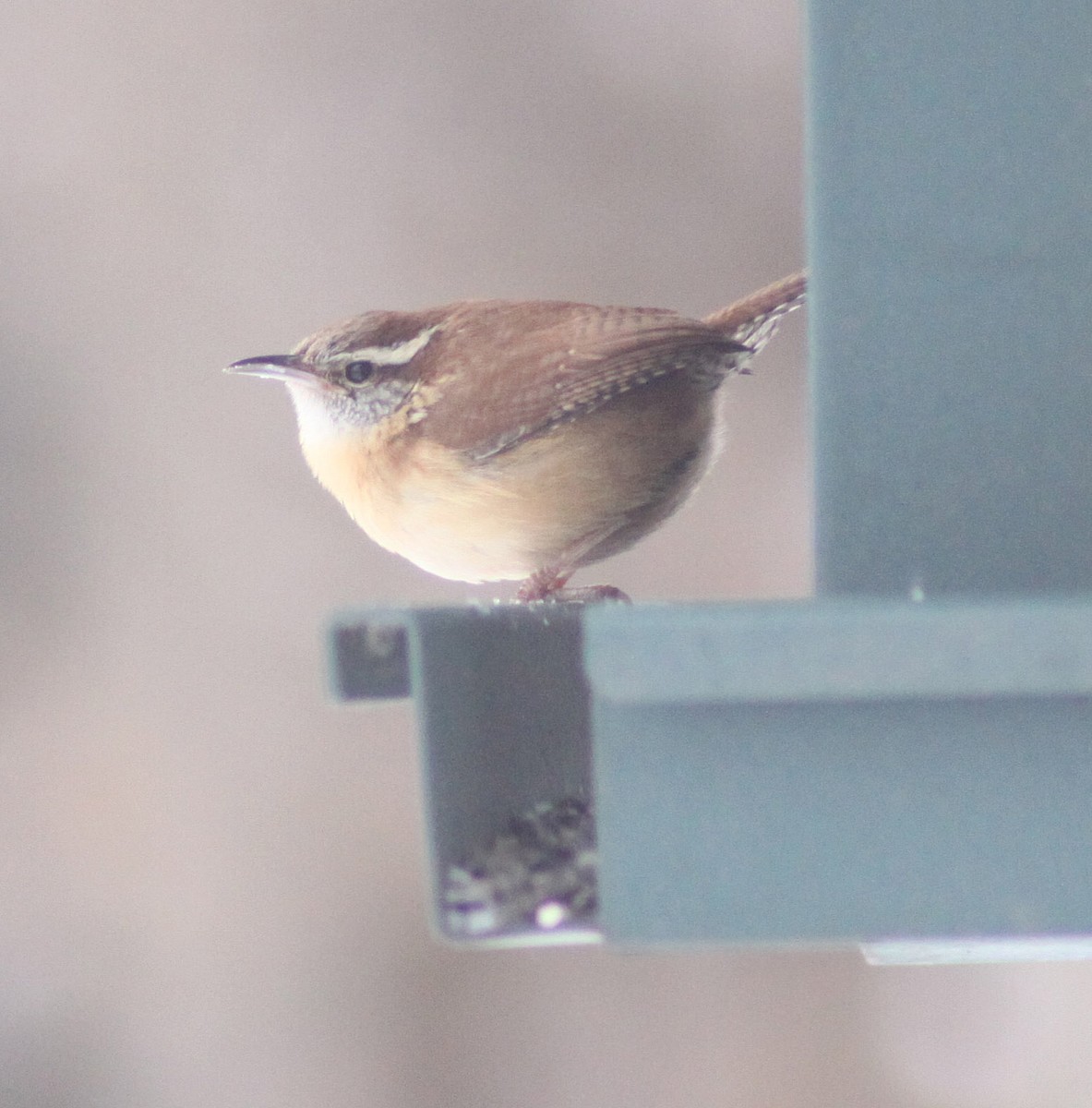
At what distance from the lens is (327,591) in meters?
6.41

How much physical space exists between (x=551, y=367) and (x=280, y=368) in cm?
67

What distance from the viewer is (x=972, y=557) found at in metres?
2.29

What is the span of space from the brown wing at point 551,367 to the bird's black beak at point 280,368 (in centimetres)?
29

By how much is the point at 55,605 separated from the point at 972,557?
4.87 m

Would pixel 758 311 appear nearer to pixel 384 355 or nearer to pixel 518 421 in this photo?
pixel 518 421

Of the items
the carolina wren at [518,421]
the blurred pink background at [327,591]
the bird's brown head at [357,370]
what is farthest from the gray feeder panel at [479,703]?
the blurred pink background at [327,591]

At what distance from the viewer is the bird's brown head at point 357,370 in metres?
3.83

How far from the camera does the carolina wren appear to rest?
3533 millimetres

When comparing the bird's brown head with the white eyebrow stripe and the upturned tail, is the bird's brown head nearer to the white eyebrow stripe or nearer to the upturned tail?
the white eyebrow stripe

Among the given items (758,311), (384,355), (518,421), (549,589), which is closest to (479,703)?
(518,421)

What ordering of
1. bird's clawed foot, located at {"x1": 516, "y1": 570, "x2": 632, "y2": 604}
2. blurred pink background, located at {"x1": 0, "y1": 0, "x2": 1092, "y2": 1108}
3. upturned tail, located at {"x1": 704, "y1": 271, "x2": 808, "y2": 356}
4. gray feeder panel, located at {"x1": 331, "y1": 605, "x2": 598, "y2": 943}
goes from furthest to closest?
blurred pink background, located at {"x1": 0, "y1": 0, "x2": 1092, "y2": 1108} → upturned tail, located at {"x1": 704, "y1": 271, "x2": 808, "y2": 356} → bird's clawed foot, located at {"x1": 516, "y1": 570, "x2": 632, "y2": 604} → gray feeder panel, located at {"x1": 331, "y1": 605, "x2": 598, "y2": 943}

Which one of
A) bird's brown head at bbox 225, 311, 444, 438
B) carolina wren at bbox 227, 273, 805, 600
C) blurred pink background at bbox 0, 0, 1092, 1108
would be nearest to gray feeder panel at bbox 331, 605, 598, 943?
carolina wren at bbox 227, 273, 805, 600

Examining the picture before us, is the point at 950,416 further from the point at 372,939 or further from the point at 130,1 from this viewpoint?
the point at 130,1

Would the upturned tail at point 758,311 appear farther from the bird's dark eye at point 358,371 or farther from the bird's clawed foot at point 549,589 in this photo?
the bird's dark eye at point 358,371
